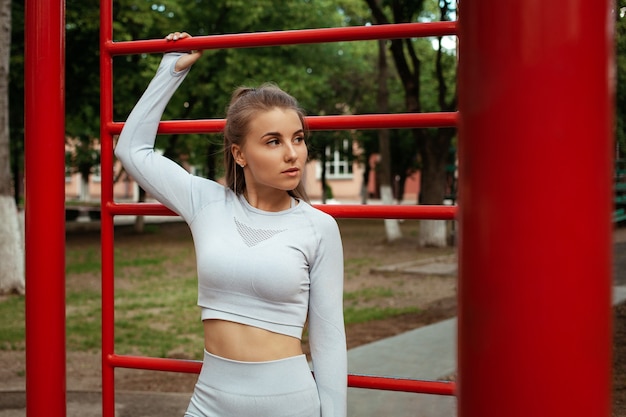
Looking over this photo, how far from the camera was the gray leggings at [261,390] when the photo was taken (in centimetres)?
187

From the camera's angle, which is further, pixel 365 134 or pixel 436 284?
pixel 365 134

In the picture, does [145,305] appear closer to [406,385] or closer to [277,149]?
[406,385]

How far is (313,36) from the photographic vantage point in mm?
2473

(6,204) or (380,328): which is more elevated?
(6,204)

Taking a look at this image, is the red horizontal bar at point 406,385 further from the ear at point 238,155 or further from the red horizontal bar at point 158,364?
the ear at point 238,155

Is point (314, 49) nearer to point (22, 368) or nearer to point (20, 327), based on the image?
point (20, 327)

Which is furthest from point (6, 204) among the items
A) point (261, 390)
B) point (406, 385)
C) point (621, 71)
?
point (261, 390)

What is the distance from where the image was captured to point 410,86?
46.0ft

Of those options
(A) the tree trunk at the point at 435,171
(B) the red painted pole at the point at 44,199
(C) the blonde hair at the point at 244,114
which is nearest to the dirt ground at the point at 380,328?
(A) the tree trunk at the point at 435,171

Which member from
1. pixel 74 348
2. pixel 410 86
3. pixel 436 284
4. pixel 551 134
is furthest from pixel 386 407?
pixel 410 86

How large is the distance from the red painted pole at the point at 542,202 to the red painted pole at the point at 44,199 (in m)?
1.97

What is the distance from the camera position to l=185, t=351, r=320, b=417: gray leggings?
1.87 m

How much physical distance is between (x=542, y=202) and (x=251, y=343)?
123 centimetres

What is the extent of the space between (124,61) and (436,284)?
9.28 metres
